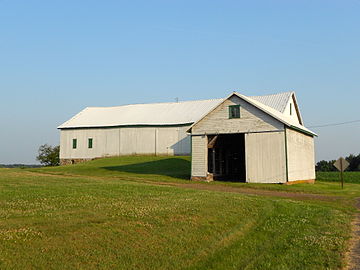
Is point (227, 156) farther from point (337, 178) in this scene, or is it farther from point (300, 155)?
point (337, 178)

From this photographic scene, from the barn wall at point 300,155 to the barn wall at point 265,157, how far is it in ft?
3.08

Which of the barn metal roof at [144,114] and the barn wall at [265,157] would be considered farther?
the barn metal roof at [144,114]

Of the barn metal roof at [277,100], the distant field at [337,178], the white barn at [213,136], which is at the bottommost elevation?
the distant field at [337,178]

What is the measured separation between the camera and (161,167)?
43.2 meters

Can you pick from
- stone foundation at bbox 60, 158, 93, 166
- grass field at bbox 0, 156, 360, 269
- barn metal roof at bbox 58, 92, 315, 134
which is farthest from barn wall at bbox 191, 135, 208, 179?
stone foundation at bbox 60, 158, 93, 166

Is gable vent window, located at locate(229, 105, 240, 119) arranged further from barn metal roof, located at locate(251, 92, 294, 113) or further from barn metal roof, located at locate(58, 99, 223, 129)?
barn metal roof, located at locate(58, 99, 223, 129)

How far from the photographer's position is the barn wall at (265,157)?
29875 mm

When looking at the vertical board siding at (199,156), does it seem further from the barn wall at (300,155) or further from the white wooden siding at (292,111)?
the white wooden siding at (292,111)

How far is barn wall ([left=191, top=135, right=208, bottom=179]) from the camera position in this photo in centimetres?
3269

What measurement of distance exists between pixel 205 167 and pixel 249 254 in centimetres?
2360

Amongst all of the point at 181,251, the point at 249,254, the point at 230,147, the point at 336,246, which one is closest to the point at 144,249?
the point at 181,251

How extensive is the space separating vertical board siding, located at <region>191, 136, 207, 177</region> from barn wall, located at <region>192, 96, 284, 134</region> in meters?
0.84

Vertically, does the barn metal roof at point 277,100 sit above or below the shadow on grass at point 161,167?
above

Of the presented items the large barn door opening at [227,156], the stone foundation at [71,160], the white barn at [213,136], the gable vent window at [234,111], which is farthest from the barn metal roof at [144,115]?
the gable vent window at [234,111]
